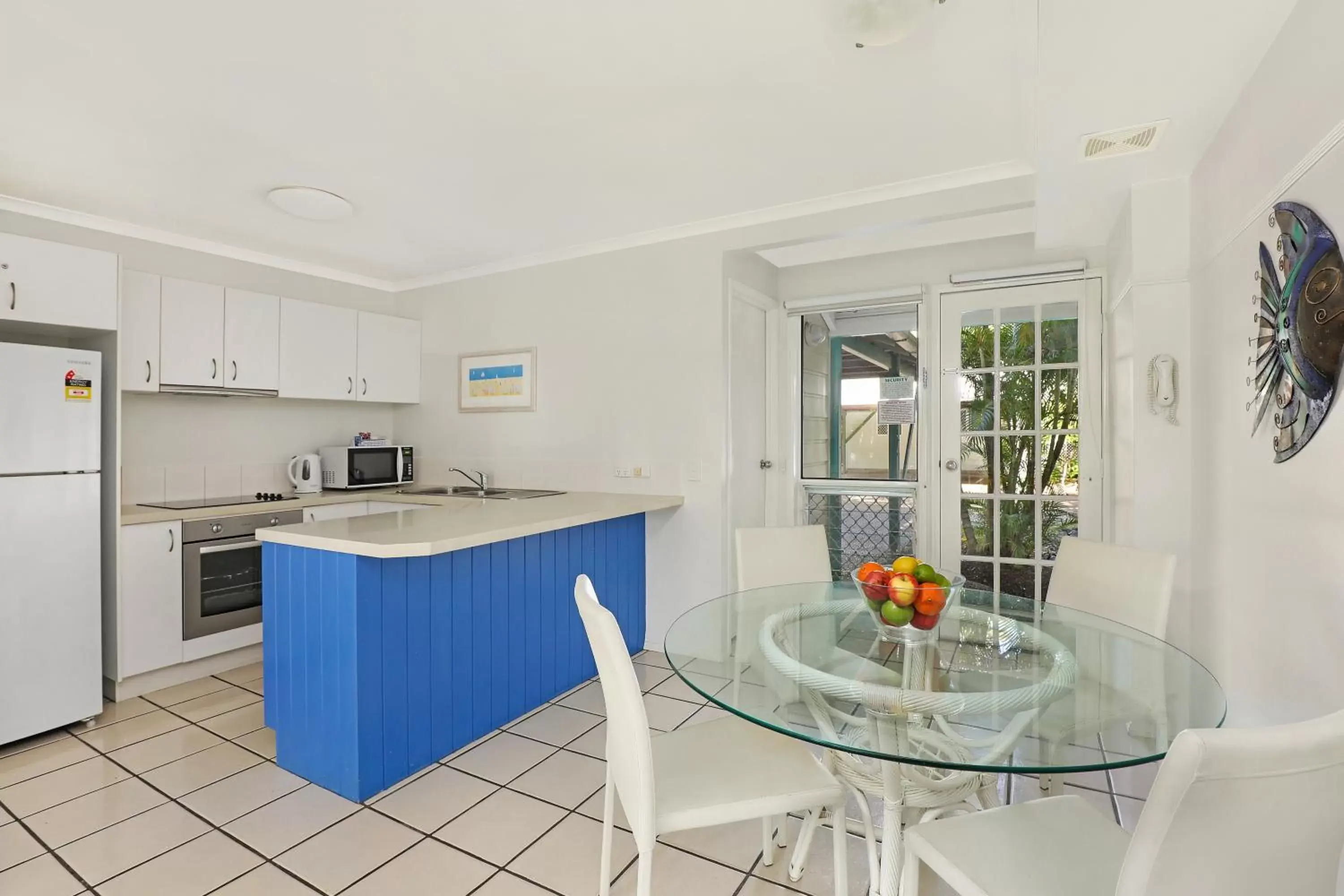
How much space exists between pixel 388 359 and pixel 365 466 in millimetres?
785

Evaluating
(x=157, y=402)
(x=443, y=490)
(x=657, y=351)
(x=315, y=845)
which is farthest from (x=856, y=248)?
(x=157, y=402)

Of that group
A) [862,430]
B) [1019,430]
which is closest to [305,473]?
[862,430]

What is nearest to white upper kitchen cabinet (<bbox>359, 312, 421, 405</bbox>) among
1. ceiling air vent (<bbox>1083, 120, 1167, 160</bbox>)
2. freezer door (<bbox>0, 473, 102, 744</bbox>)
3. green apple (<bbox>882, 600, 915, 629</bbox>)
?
freezer door (<bbox>0, 473, 102, 744</bbox>)

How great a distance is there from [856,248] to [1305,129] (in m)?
2.45

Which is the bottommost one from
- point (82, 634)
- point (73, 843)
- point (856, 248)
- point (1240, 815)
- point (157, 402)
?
point (73, 843)

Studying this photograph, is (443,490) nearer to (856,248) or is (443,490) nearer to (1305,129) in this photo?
(856,248)

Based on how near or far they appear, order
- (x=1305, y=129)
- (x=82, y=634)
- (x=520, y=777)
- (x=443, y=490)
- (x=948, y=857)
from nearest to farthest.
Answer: (x=948, y=857) → (x=1305, y=129) → (x=520, y=777) → (x=82, y=634) → (x=443, y=490)

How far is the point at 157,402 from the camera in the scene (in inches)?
144

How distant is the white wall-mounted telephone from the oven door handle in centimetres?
398

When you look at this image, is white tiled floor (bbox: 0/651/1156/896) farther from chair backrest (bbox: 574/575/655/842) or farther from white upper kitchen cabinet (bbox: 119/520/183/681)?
chair backrest (bbox: 574/575/655/842)

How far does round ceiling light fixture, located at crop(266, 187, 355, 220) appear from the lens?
297 centimetres

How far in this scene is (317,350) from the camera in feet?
13.3

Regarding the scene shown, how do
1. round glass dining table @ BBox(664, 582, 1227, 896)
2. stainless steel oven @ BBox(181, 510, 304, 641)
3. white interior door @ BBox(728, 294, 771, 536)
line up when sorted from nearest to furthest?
round glass dining table @ BBox(664, 582, 1227, 896)
stainless steel oven @ BBox(181, 510, 304, 641)
white interior door @ BBox(728, 294, 771, 536)

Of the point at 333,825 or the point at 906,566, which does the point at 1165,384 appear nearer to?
the point at 906,566
